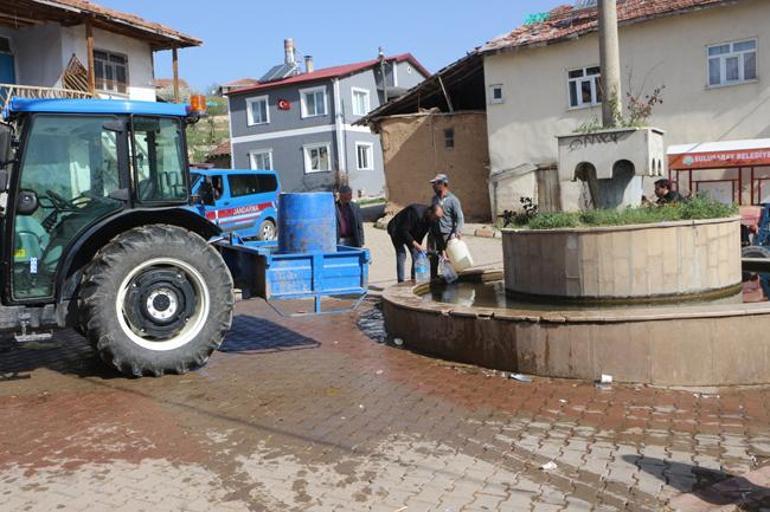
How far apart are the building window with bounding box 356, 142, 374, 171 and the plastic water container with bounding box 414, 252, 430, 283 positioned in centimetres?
2996

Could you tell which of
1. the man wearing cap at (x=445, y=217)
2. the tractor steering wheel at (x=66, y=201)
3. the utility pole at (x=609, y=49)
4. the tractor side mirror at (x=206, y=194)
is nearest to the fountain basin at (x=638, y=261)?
the man wearing cap at (x=445, y=217)

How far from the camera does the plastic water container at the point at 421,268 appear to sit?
10.4m

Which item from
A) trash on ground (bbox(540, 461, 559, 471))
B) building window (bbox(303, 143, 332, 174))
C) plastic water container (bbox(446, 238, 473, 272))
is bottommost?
trash on ground (bbox(540, 461, 559, 471))

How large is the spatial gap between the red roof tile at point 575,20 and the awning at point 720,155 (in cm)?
382

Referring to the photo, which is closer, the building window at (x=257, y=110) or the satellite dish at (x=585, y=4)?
the satellite dish at (x=585, y=4)

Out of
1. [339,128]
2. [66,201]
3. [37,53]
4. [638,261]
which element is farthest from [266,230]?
[339,128]

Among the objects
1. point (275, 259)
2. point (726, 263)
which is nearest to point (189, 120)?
point (275, 259)

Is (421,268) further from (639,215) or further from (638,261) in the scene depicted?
(638,261)

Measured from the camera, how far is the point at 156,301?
6.81 m

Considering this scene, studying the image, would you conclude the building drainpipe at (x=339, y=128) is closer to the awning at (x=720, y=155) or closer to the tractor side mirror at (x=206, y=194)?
the awning at (x=720, y=155)

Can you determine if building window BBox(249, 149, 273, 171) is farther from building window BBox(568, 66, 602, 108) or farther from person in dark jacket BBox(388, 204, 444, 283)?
person in dark jacket BBox(388, 204, 444, 283)

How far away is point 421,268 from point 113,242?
191 inches

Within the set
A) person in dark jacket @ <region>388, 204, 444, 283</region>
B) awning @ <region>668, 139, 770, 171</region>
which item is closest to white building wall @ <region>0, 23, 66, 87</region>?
person in dark jacket @ <region>388, 204, 444, 283</region>

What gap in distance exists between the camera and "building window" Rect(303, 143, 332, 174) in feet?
129
